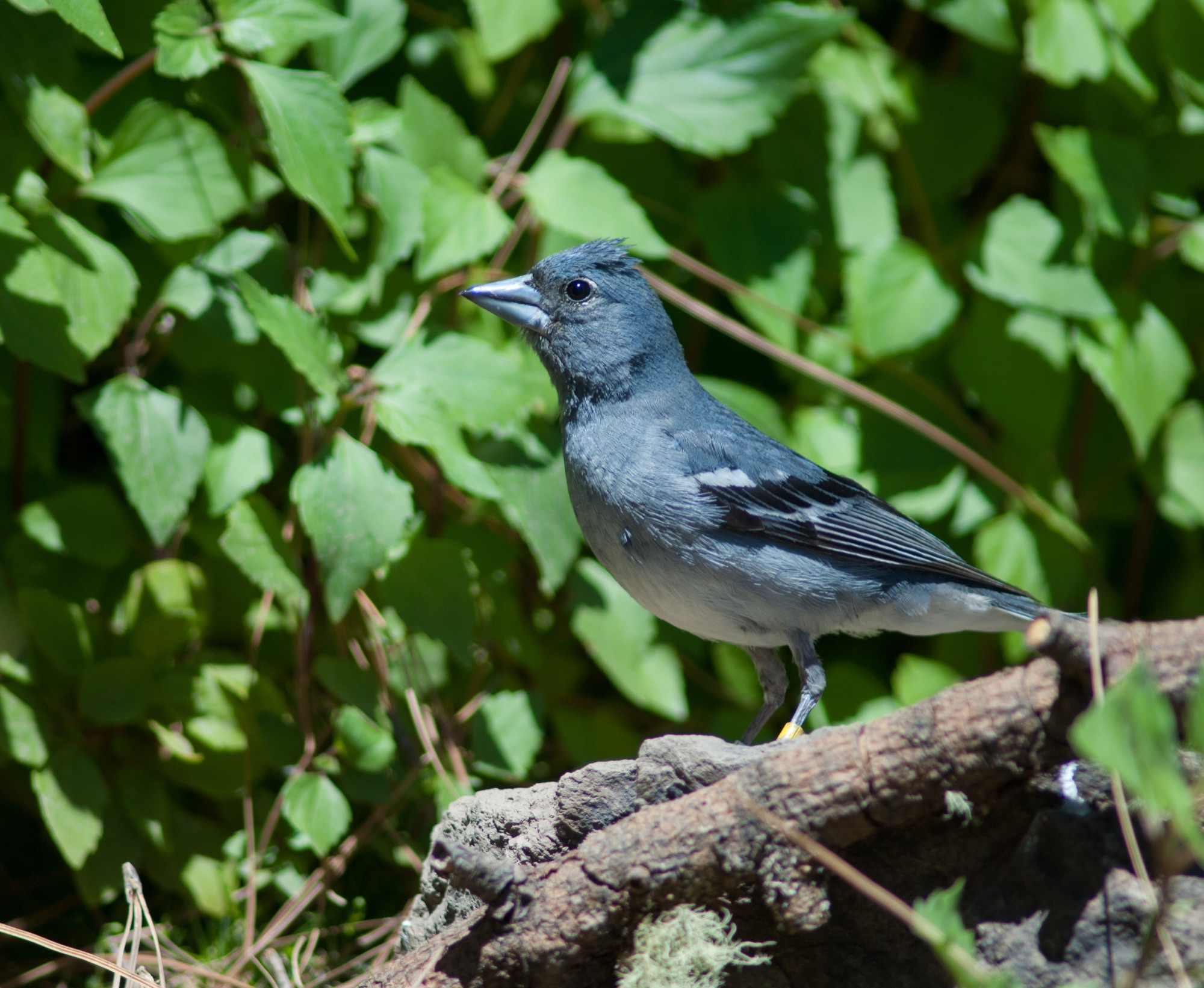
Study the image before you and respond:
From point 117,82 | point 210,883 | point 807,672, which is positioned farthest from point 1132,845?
point 117,82

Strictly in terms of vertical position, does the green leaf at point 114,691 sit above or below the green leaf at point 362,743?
above

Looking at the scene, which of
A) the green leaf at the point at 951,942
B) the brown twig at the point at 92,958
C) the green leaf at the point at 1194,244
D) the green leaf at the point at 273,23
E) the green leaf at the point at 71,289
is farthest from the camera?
the green leaf at the point at 1194,244

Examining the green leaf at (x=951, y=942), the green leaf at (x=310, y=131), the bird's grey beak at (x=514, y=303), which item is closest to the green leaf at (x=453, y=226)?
the bird's grey beak at (x=514, y=303)

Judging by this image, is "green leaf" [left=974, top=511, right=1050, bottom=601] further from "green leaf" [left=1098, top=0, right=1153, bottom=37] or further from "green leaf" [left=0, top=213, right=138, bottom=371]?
"green leaf" [left=0, top=213, right=138, bottom=371]

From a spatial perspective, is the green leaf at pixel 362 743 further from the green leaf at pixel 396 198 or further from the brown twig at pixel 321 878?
the green leaf at pixel 396 198

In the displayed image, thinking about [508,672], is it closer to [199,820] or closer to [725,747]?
[199,820]

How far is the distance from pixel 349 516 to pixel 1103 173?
2910 millimetres

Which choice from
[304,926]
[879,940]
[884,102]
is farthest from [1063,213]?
[304,926]

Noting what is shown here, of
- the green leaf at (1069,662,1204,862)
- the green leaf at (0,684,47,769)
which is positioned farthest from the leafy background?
the green leaf at (1069,662,1204,862)

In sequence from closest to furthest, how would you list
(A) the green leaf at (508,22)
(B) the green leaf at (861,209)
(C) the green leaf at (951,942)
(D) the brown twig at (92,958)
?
1. (C) the green leaf at (951,942)
2. (D) the brown twig at (92,958)
3. (A) the green leaf at (508,22)
4. (B) the green leaf at (861,209)

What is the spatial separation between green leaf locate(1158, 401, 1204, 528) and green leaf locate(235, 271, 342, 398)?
3.13 meters

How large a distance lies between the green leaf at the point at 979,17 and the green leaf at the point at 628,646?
2.34 meters

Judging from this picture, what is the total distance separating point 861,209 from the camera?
4172 millimetres

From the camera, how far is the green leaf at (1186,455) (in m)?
4.08
